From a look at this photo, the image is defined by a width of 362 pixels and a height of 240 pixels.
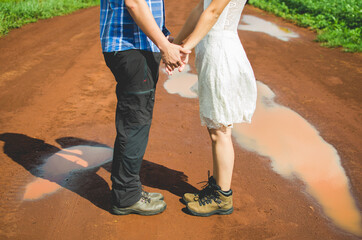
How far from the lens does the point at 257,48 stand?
7301 millimetres

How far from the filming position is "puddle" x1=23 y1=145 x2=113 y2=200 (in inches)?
106

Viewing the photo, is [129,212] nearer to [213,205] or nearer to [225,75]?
[213,205]

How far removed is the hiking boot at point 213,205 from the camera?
2447 mm

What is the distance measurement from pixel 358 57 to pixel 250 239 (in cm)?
606

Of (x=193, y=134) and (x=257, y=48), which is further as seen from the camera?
(x=257, y=48)

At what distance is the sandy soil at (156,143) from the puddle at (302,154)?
107mm

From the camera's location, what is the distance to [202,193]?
2.54m

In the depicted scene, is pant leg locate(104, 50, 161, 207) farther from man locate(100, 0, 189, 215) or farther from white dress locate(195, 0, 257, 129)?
white dress locate(195, 0, 257, 129)

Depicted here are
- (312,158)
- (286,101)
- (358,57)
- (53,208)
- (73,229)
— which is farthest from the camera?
(358,57)

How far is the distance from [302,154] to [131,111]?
2.22 metres

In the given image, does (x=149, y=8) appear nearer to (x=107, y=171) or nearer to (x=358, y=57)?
(x=107, y=171)

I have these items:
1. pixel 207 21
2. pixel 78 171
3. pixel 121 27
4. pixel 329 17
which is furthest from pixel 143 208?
pixel 329 17

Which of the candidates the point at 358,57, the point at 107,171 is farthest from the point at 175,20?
the point at 107,171

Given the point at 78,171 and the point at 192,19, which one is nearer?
the point at 192,19
